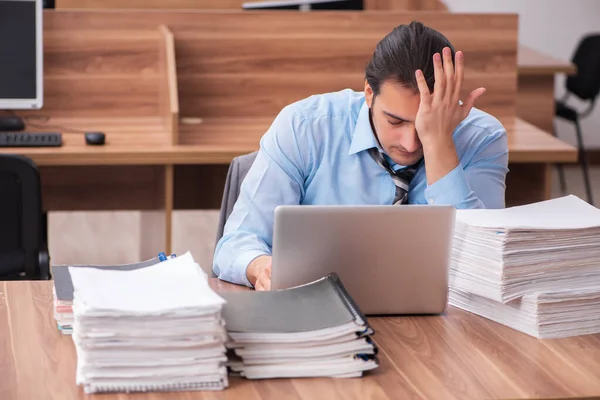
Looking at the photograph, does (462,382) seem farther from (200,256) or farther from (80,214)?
(80,214)

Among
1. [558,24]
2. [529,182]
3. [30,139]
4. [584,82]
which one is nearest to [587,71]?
[584,82]

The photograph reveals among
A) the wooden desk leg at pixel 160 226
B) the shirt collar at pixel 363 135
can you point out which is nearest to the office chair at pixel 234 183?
the shirt collar at pixel 363 135

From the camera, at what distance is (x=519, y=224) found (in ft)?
5.02

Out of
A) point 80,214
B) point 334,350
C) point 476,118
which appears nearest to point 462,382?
point 334,350

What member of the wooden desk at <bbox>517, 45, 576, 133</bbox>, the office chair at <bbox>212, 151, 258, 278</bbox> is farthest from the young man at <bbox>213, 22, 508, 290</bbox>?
the wooden desk at <bbox>517, 45, 576, 133</bbox>

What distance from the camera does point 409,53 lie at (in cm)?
181

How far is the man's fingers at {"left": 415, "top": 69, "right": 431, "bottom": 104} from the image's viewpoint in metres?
1.80

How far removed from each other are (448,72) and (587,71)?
12.8ft

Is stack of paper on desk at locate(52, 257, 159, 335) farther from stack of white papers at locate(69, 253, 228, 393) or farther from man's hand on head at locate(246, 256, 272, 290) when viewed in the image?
man's hand on head at locate(246, 256, 272, 290)

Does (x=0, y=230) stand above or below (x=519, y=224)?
below

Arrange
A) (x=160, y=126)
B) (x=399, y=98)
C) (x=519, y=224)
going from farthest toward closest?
(x=160, y=126)
(x=399, y=98)
(x=519, y=224)

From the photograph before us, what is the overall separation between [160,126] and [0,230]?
2.85 feet

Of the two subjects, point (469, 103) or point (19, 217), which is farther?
point (19, 217)

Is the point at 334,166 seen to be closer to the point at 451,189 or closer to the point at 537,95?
the point at 451,189
